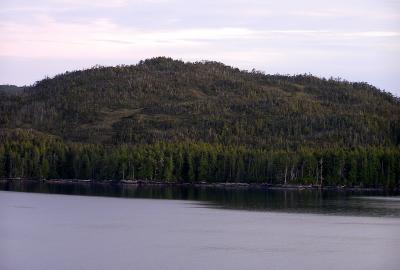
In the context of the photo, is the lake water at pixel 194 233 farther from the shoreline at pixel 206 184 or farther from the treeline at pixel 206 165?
the shoreline at pixel 206 184

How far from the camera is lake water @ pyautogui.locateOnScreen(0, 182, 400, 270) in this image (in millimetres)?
59062

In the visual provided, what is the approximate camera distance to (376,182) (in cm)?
15700

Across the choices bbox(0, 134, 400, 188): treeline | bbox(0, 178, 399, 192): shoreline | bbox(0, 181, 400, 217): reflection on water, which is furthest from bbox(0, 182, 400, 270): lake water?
bbox(0, 178, 399, 192): shoreline

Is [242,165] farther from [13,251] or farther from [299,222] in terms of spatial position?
[13,251]

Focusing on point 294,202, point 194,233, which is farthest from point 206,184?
point 194,233

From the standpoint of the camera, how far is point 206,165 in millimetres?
162250

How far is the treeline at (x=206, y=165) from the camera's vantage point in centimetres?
15688

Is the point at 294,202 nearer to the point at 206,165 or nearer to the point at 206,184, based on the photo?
the point at 206,165

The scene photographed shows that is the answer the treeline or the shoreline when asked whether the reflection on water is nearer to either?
the shoreline

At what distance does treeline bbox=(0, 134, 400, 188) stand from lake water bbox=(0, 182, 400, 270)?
39130mm

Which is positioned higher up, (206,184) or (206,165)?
(206,165)

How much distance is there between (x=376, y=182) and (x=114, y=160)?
48.4m

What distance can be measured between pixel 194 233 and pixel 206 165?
285ft

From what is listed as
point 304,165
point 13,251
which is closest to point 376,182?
point 304,165
